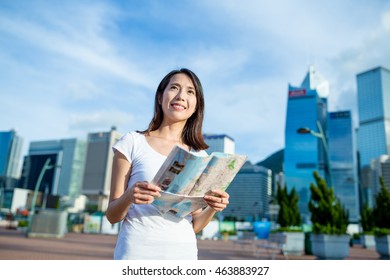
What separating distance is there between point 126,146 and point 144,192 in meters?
0.31

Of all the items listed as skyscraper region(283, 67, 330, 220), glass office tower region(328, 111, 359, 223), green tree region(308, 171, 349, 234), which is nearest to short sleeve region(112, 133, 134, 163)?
green tree region(308, 171, 349, 234)

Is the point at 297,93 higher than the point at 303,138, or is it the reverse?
the point at 297,93

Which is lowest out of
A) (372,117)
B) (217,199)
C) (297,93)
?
(217,199)

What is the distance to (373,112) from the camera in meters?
63.8

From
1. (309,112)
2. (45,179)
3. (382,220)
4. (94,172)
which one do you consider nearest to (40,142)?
(45,179)

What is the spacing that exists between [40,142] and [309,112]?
3283 inches

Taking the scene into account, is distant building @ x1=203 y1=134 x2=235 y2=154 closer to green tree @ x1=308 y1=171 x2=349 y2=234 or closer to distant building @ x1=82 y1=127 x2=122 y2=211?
green tree @ x1=308 y1=171 x2=349 y2=234

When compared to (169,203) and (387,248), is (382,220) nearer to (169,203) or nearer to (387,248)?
(387,248)

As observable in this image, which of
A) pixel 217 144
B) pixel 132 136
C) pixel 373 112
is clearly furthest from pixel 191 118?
pixel 373 112

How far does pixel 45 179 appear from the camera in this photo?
11194cm

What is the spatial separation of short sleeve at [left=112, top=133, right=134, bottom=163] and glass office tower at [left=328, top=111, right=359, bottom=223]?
108744 millimetres

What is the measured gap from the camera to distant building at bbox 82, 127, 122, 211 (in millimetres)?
113688

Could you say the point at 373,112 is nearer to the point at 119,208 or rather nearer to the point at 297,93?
the point at 297,93

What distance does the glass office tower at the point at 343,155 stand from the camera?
102875 millimetres
